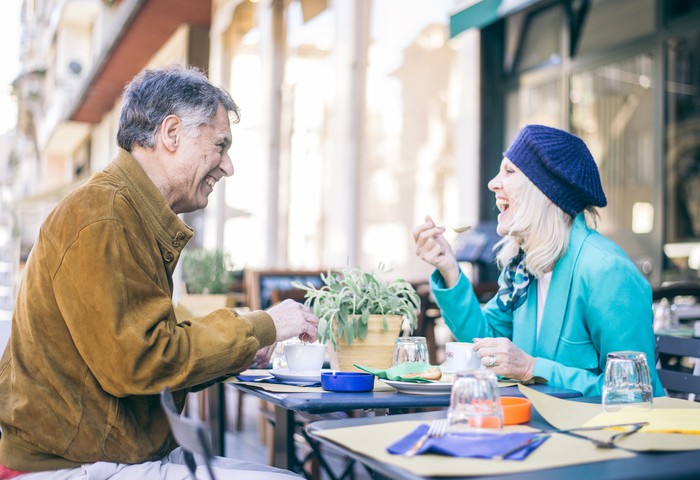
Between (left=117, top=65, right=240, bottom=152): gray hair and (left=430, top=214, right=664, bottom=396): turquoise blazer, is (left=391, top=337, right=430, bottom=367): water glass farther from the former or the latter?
(left=117, top=65, right=240, bottom=152): gray hair

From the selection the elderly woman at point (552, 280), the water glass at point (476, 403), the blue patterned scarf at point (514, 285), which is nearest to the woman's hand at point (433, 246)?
the elderly woman at point (552, 280)

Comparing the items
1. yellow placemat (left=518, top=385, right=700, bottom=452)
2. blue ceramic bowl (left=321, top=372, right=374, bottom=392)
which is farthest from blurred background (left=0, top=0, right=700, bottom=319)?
yellow placemat (left=518, top=385, right=700, bottom=452)

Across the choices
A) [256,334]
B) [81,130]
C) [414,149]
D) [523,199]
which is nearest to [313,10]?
[414,149]

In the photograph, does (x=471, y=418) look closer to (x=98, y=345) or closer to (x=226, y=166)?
(x=98, y=345)

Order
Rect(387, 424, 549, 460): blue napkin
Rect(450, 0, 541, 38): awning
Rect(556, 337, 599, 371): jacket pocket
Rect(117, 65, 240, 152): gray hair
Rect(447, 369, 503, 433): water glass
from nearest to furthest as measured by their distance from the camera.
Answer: Rect(387, 424, 549, 460): blue napkin → Rect(447, 369, 503, 433): water glass → Rect(117, 65, 240, 152): gray hair → Rect(556, 337, 599, 371): jacket pocket → Rect(450, 0, 541, 38): awning

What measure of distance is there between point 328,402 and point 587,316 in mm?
877

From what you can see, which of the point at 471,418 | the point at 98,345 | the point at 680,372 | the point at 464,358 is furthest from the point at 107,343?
the point at 680,372

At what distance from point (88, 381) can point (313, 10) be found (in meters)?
7.82

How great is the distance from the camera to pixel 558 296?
2301 mm

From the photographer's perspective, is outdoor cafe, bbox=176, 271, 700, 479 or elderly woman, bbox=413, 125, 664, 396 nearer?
outdoor cafe, bbox=176, 271, 700, 479

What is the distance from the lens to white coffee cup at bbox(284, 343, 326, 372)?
2.12 m

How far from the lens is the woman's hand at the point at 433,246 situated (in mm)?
2500

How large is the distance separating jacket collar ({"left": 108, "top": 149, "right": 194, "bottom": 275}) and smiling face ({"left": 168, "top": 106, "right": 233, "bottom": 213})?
0.08 meters

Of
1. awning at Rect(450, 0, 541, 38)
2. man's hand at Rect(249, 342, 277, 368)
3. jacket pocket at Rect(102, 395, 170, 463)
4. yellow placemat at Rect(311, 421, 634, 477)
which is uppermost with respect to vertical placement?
awning at Rect(450, 0, 541, 38)
